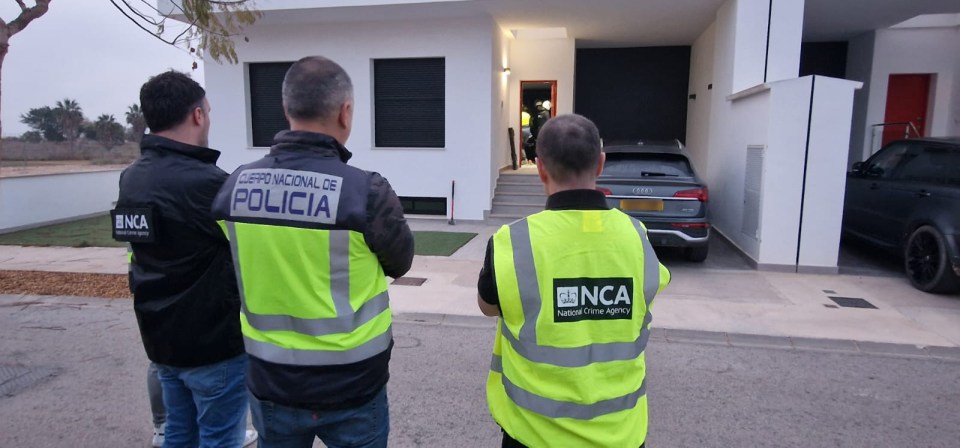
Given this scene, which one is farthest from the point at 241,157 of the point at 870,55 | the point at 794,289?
the point at 870,55

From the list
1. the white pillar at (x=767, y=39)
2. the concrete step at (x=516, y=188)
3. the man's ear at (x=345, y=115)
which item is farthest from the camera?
the concrete step at (x=516, y=188)

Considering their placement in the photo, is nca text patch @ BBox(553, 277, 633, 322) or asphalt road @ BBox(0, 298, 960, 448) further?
asphalt road @ BBox(0, 298, 960, 448)

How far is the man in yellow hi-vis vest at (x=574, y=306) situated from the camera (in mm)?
1664

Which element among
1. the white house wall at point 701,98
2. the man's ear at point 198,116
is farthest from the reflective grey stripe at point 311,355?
the white house wall at point 701,98

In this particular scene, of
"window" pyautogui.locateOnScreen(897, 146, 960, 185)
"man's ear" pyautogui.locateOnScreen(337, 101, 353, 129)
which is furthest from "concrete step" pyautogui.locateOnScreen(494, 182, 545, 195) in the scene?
"man's ear" pyautogui.locateOnScreen(337, 101, 353, 129)

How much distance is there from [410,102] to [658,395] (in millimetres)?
9257

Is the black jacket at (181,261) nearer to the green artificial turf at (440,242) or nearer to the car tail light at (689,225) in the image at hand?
the car tail light at (689,225)

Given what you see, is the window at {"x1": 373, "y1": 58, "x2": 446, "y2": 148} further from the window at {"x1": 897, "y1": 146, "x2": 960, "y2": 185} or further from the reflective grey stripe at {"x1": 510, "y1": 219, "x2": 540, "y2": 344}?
the reflective grey stripe at {"x1": 510, "y1": 219, "x2": 540, "y2": 344}

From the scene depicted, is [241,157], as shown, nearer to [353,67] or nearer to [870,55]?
[353,67]

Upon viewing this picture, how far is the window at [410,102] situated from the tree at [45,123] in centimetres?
1947

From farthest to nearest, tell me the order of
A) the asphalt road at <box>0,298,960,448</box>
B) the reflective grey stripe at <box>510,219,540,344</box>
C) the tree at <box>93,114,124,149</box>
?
1. the tree at <box>93,114,124,149</box>
2. the asphalt road at <box>0,298,960,448</box>
3. the reflective grey stripe at <box>510,219,540,344</box>

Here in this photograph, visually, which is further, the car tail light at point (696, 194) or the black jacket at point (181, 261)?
→ the car tail light at point (696, 194)

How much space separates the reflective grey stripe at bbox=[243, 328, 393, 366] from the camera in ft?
5.80

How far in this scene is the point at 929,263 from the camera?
6.68m
